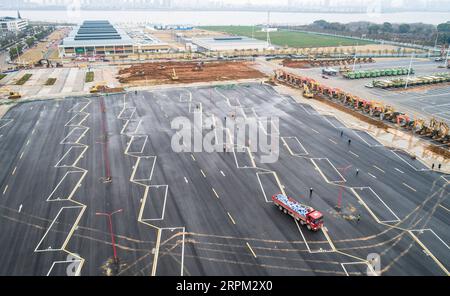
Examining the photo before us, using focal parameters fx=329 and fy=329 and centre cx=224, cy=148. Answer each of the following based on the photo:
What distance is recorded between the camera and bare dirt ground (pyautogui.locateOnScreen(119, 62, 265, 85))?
115688mm

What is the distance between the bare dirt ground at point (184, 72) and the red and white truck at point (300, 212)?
78.8 metres

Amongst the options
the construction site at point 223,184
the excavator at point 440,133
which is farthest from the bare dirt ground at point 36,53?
the excavator at point 440,133

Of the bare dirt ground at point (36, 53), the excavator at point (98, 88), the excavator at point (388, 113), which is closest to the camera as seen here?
the excavator at point (388, 113)

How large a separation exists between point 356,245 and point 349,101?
59475 mm

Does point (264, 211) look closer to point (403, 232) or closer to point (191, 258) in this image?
point (191, 258)

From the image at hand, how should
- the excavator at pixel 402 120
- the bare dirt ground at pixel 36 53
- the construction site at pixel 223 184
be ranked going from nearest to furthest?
the construction site at pixel 223 184
the excavator at pixel 402 120
the bare dirt ground at pixel 36 53

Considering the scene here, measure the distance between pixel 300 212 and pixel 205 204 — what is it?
1234cm

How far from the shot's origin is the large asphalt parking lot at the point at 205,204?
34.3 meters

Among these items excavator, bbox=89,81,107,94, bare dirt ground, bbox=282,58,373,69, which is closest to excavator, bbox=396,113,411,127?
bare dirt ground, bbox=282,58,373,69

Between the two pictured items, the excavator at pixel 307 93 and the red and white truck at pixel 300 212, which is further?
the excavator at pixel 307 93

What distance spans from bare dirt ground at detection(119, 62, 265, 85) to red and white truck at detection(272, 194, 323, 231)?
3102 inches

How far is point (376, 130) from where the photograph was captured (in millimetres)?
71000

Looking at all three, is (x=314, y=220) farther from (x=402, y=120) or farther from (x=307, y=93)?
(x=307, y=93)

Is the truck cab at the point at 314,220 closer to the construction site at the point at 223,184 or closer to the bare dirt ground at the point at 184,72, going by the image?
the construction site at the point at 223,184
